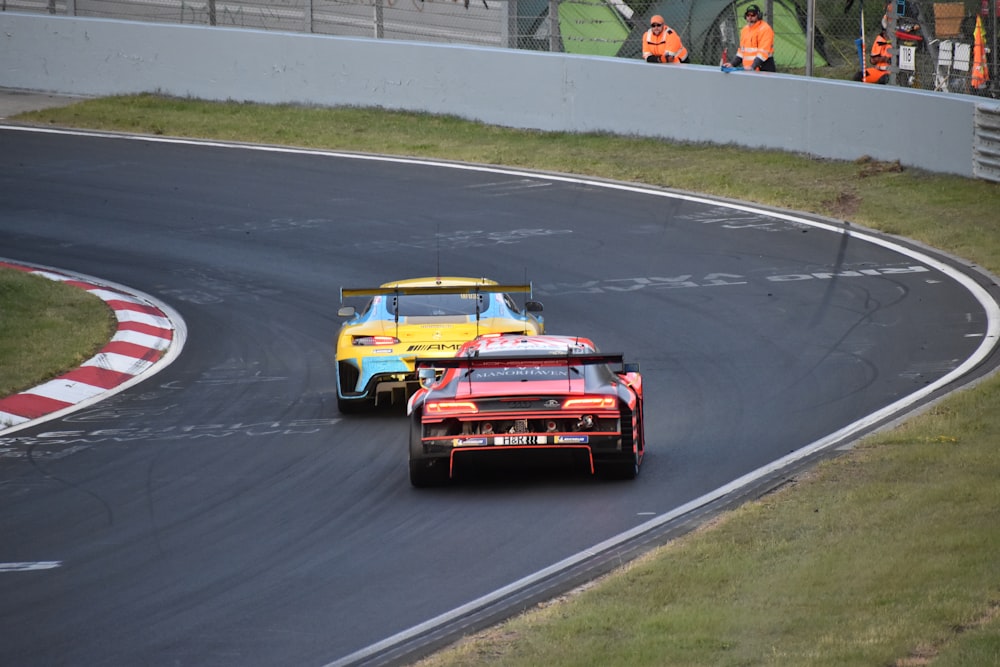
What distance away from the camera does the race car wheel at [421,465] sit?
1030cm

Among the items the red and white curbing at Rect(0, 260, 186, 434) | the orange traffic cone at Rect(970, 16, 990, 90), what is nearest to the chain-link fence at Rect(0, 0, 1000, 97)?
the orange traffic cone at Rect(970, 16, 990, 90)

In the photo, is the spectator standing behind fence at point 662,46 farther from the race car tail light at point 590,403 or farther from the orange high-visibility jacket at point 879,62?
the race car tail light at point 590,403

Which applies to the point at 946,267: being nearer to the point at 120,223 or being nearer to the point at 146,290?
the point at 146,290

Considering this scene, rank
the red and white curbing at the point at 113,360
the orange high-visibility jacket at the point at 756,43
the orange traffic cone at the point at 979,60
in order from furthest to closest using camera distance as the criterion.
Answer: the orange high-visibility jacket at the point at 756,43 → the orange traffic cone at the point at 979,60 → the red and white curbing at the point at 113,360

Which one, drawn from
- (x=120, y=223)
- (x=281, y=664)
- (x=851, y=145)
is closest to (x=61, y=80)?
(x=120, y=223)

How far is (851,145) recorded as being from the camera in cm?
2139

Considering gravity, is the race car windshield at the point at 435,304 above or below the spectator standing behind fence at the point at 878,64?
below

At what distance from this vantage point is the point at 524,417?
33.5 ft

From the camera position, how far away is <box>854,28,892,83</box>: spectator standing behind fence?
73.7 feet

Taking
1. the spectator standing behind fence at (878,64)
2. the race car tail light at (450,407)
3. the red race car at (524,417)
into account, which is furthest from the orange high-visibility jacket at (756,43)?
the race car tail light at (450,407)

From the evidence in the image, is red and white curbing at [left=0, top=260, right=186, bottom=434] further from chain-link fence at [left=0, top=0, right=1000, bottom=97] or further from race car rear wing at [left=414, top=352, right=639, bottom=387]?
chain-link fence at [left=0, top=0, right=1000, bottom=97]

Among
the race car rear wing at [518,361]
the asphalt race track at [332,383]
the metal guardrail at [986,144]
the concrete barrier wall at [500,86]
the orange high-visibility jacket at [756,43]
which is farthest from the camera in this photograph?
the orange high-visibility jacket at [756,43]

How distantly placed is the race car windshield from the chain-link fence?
10121mm

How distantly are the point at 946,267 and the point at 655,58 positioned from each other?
316 inches
